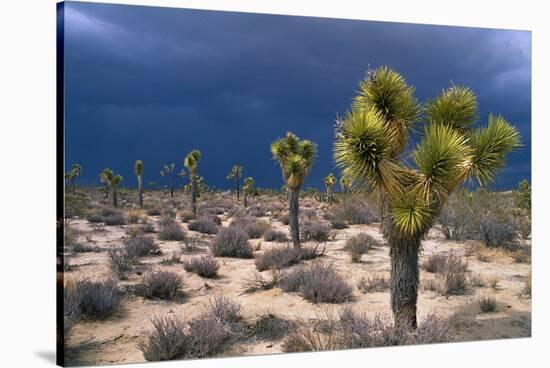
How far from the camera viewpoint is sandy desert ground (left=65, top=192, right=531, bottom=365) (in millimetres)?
7656

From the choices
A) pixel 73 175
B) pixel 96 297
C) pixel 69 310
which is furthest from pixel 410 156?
pixel 69 310

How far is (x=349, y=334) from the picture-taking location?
8484 millimetres

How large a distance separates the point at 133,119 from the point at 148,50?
0.95 m

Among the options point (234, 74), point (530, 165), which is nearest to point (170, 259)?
point (234, 74)

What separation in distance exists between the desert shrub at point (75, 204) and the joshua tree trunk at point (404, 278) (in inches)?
167

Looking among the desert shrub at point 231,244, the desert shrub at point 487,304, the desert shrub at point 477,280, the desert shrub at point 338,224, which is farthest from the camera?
the desert shrub at point 338,224

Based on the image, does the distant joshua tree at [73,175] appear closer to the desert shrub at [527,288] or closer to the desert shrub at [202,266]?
the desert shrub at [202,266]

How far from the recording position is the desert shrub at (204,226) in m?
10.3

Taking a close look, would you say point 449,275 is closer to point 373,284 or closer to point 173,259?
point 373,284

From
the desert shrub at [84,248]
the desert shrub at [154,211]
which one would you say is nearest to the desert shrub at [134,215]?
the desert shrub at [154,211]

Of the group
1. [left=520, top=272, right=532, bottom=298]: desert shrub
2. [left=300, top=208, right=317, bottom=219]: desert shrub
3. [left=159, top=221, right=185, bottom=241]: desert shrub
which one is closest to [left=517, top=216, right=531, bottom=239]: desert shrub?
[left=520, top=272, right=532, bottom=298]: desert shrub

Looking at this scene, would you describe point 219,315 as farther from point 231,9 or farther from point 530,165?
point 530,165

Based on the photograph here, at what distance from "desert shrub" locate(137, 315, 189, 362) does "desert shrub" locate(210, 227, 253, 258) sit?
8.49 feet

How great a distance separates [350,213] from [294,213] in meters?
1.48
